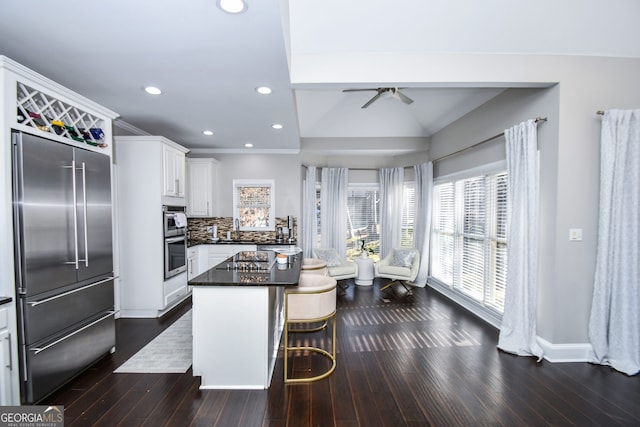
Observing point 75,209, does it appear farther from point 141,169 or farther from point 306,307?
point 306,307

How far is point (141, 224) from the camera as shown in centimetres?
358

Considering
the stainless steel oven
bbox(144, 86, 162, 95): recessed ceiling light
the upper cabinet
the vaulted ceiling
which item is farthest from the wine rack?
the stainless steel oven

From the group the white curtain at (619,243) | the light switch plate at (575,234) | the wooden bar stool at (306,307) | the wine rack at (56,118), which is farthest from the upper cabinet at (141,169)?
the white curtain at (619,243)

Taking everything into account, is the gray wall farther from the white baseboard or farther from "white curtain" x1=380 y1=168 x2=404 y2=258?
"white curtain" x1=380 y1=168 x2=404 y2=258

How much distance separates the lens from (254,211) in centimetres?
537

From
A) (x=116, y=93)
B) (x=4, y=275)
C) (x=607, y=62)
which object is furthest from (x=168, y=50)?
(x=607, y=62)

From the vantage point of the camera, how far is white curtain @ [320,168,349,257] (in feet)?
18.4

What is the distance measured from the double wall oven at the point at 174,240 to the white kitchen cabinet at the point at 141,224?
0.23 ft

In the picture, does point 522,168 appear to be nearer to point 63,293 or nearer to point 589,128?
point 589,128

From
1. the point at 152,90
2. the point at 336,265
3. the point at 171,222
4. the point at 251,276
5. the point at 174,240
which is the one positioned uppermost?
the point at 152,90

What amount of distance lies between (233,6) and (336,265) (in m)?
4.12

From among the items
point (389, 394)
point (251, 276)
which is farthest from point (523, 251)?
point (251, 276)

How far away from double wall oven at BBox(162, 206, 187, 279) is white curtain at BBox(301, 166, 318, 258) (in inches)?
84.5

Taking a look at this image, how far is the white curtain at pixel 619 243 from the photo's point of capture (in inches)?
95.5
